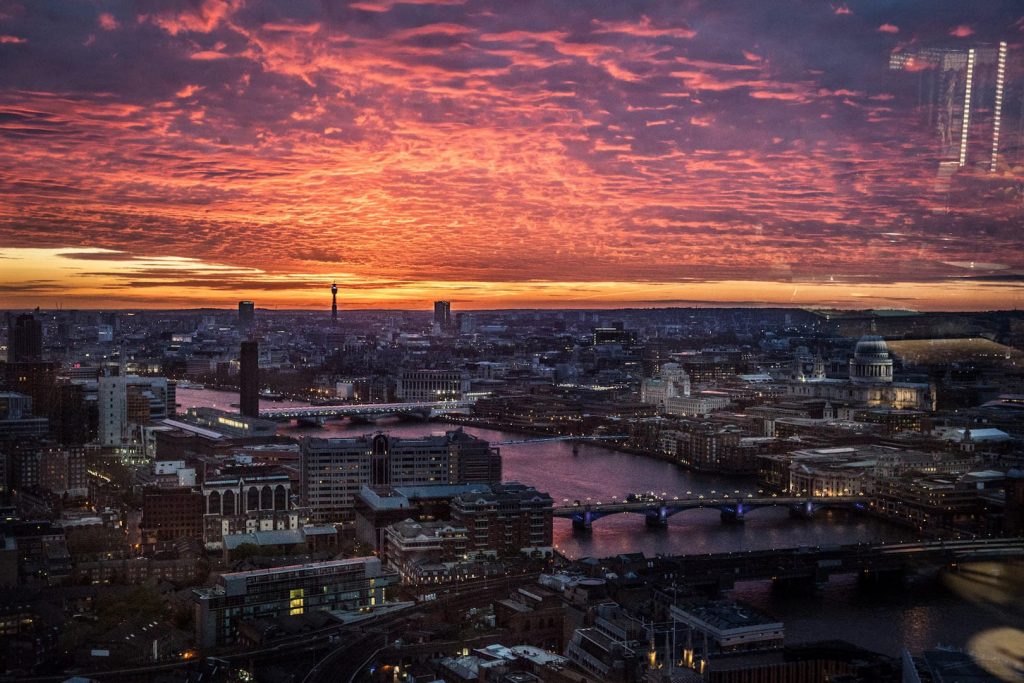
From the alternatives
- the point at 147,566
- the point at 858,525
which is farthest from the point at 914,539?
the point at 147,566

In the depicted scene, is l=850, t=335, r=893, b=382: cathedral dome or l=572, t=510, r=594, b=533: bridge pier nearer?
l=572, t=510, r=594, b=533: bridge pier

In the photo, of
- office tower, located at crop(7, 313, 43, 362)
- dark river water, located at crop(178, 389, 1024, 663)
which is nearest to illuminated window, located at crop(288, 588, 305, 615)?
dark river water, located at crop(178, 389, 1024, 663)

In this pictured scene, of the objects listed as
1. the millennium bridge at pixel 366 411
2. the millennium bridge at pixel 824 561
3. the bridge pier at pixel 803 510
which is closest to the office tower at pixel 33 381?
the millennium bridge at pixel 366 411

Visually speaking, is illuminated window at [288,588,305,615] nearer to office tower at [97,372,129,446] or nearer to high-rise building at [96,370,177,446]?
high-rise building at [96,370,177,446]

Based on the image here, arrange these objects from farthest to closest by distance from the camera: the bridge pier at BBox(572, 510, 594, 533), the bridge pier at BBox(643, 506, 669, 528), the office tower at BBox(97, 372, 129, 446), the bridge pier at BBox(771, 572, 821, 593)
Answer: the office tower at BBox(97, 372, 129, 446) → the bridge pier at BBox(643, 506, 669, 528) → the bridge pier at BBox(572, 510, 594, 533) → the bridge pier at BBox(771, 572, 821, 593)

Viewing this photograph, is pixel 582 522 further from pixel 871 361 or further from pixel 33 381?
pixel 33 381

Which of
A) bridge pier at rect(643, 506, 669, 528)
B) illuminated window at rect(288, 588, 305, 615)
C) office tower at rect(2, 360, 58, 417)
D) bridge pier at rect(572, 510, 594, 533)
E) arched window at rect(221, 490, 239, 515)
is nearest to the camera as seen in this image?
illuminated window at rect(288, 588, 305, 615)

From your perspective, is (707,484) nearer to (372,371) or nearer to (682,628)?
Result: (682,628)
